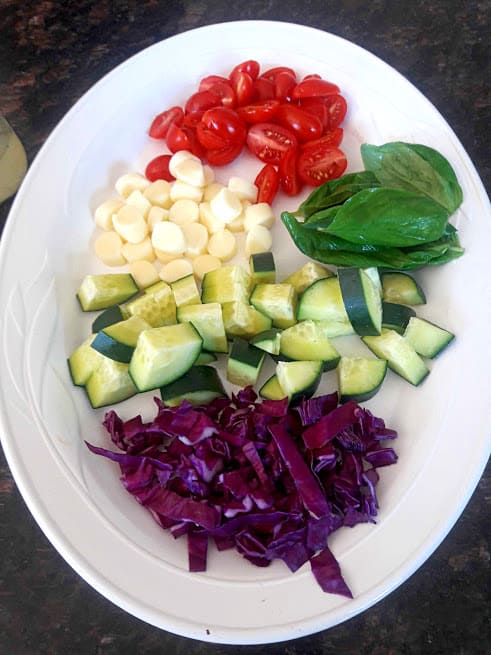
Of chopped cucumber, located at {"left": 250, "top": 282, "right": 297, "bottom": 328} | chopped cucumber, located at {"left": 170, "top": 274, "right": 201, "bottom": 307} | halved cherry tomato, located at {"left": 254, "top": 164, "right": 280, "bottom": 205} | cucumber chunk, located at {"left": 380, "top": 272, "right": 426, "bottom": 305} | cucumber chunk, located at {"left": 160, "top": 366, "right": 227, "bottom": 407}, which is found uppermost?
halved cherry tomato, located at {"left": 254, "top": 164, "right": 280, "bottom": 205}

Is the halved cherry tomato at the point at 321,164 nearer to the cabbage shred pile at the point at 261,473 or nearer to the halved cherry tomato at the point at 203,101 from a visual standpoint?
the halved cherry tomato at the point at 203,101

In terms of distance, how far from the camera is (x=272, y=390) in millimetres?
1602

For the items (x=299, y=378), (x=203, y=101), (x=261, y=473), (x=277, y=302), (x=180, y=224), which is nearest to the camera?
(x=261, y=473)

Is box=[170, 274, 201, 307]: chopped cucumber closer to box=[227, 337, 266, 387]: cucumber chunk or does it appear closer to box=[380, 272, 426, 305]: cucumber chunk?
box=[227, 337, 266, 387]: cucumber chunk

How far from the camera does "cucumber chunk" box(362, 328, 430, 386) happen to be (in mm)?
1609

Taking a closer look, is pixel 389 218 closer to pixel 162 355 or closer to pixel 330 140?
pixel 330 140

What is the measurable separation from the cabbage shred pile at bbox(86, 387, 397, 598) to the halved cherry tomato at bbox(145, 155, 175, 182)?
831mm

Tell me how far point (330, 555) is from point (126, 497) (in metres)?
0.52

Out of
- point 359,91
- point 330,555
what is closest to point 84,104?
point 359,91

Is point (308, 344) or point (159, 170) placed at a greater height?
point (159, 170)

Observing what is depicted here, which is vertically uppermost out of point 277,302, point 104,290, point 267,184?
A: point 267,184

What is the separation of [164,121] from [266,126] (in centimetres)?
35

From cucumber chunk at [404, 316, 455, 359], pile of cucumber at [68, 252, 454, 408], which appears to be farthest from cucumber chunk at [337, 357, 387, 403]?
cucumber chunk at [404, 316, 455, 359]

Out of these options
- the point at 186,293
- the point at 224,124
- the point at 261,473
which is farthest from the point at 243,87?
the point at 261,473
